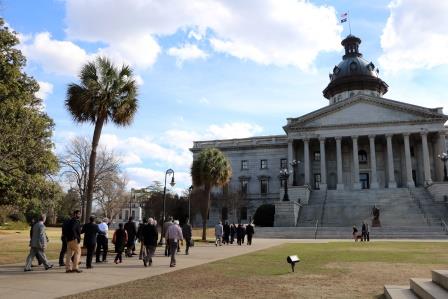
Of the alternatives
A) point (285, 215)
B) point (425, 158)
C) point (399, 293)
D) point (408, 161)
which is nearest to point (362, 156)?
point (408, 161)

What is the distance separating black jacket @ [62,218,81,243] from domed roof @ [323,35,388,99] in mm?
75701

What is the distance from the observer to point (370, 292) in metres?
9.66

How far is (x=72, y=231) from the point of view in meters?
13.8

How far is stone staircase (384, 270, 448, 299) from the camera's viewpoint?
24.7 feet

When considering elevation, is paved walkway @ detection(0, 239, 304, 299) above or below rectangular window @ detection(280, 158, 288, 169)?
below

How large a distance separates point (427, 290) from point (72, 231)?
10454 mm

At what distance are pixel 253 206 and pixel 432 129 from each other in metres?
31.6

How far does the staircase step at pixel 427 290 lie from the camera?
726 centimetres

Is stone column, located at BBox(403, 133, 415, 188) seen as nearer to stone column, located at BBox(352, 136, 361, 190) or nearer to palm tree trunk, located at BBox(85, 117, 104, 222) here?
stone column, located at BBox(352, 136, 361, 190)

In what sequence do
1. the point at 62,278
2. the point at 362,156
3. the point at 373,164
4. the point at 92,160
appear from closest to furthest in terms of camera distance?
the point at 62,278 < the point at 92,160 < the point at 373,164 < the point at 362,156

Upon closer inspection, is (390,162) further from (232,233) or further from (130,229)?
(130,229)

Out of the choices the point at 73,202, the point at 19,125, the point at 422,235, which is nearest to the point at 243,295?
the point at 19,125

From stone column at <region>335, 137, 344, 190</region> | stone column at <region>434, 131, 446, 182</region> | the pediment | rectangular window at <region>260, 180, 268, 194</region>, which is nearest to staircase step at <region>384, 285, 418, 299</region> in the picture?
stone column at <region>335, 137, 344, 190</region>

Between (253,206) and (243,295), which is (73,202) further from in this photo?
(243,295)
